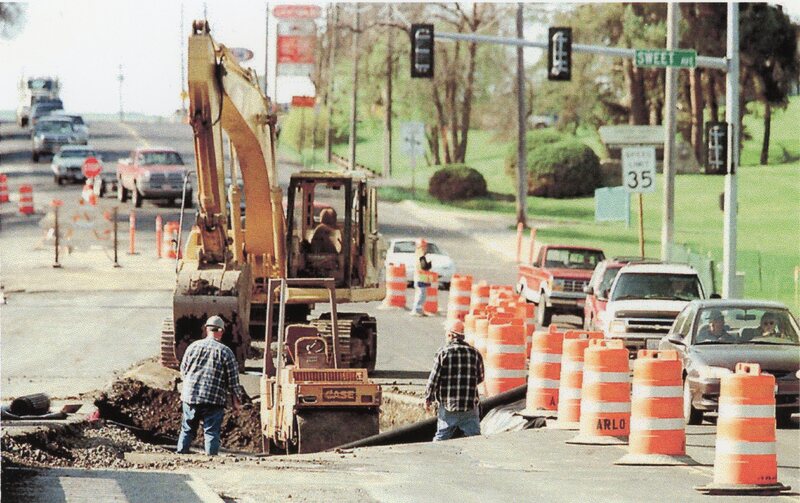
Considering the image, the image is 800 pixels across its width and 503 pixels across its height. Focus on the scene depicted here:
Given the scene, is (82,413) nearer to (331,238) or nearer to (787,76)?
(331,238)

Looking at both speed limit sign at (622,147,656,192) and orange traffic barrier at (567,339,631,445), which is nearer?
orange traffic barrier at (567,339,631,445)

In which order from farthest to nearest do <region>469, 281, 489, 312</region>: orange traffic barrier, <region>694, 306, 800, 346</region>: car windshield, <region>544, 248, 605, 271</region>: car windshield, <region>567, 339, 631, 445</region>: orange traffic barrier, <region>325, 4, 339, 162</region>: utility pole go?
<region>325, 4, 339, 162</region>: utility pole < <region>544, 248, 605, 271</region>: car windshield < <region>469, 281, 489, 312</region>: orange traffic barrier < <region>694, 306, 800, 346</region>: car windshield < <region>567, 339, 631, 445</region>: orange traffic barrier

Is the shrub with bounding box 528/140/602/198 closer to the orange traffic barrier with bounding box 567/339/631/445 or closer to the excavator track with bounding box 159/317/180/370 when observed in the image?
the excavator track with bounding box 159/317/180/370

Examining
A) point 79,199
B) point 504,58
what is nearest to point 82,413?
point 79,199

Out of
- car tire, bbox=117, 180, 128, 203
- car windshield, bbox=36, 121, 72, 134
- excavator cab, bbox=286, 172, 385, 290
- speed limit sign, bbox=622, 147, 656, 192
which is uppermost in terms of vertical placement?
car windshield, bbox=36, 121, 72, 134

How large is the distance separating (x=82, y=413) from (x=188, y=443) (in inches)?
141

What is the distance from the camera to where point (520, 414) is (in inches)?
811

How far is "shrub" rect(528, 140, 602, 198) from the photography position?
75.9 m

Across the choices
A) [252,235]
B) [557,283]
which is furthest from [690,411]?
[557,283]

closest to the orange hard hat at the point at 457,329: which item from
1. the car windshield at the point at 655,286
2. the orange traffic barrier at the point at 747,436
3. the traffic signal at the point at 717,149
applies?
the car windshield at the point at 655,286

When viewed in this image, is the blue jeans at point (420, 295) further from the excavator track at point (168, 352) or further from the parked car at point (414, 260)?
the excavator track at point (168, 352)

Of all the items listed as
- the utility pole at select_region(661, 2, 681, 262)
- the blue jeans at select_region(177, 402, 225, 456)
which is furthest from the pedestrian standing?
the utility pole at select_region(661, 2, 681, 262)

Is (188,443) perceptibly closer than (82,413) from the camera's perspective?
Yes

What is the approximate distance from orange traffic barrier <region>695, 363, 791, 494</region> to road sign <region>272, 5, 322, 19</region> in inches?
3200
